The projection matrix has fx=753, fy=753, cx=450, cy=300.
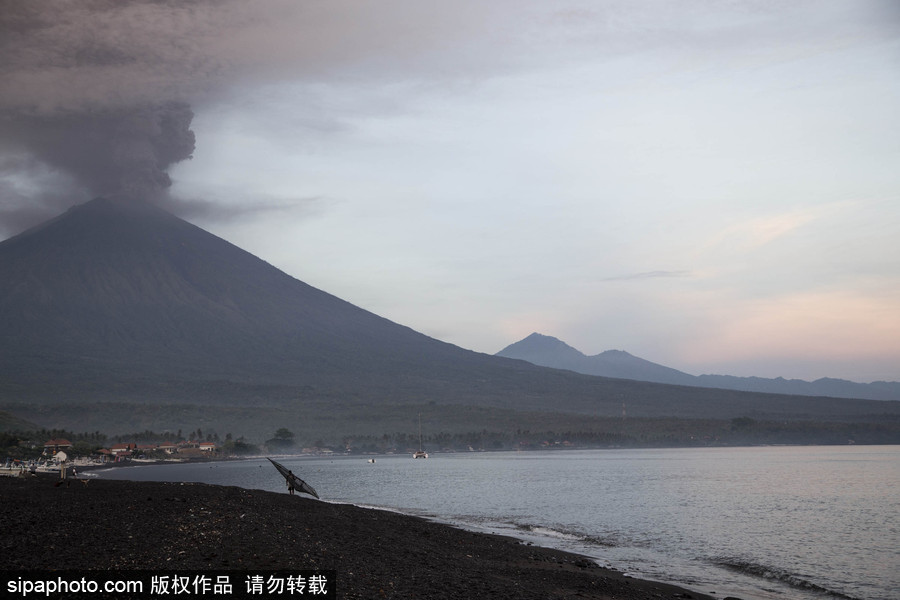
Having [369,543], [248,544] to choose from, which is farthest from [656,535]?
[248,544]

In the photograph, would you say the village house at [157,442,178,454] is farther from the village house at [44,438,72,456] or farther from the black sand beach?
the black sand beach

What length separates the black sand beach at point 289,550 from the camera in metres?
16.1

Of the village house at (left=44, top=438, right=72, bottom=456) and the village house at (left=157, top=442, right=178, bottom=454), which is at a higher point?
the village house at (left=44, top=438, right=72, bottom=456)

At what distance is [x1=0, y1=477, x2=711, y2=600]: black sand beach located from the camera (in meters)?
16.1

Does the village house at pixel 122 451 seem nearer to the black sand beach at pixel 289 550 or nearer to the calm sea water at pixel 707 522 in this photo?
the calm sea water at pixel 707 522

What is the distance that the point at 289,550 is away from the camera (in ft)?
61.2

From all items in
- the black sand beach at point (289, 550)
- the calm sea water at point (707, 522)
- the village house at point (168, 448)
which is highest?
the black sand beach at point (289, 550)

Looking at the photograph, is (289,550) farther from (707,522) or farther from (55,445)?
(55,445)

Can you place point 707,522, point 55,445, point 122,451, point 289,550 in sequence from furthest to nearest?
1. point 122,451
2. point 55,445
3. point 707,522
4. point 289,550

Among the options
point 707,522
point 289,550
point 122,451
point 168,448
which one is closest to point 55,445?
point 122,451

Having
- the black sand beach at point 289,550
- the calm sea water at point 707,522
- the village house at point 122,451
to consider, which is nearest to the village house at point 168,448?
the village house at point 122,451

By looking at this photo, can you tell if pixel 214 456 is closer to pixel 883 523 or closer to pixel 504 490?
pixel 504 490

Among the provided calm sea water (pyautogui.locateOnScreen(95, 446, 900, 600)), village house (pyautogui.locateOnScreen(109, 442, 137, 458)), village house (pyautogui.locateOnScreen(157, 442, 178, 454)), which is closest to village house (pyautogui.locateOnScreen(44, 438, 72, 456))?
village house (pyautogui.locateOnScreen(109, 442, 137, 458))

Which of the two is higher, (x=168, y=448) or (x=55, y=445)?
(x=55, y=445)
